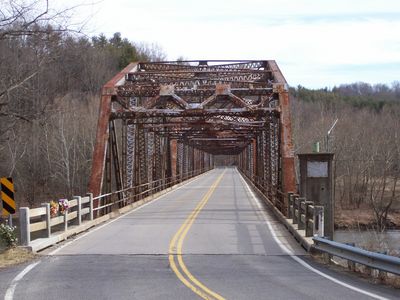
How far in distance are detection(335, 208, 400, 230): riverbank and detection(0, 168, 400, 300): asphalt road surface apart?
30.2m

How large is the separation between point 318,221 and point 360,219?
125ft

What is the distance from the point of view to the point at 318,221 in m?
14.6

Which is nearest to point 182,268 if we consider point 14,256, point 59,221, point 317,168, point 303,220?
point 14,256

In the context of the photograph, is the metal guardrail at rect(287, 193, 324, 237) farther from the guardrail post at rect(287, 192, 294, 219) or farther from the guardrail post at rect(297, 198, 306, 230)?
the guardrail post at rect(287, 192, 294, 219)

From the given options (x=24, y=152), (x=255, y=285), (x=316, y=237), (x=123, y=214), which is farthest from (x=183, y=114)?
(x=24, y=152)

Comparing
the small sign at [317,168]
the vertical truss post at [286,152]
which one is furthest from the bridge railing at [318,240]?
the vertical truss post at [286,152]

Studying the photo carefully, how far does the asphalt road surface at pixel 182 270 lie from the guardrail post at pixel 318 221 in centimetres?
67

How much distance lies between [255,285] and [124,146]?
2265cm

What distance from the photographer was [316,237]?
12930 millimetres

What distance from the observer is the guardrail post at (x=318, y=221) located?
47.1 feet

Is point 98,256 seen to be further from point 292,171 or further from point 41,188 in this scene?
point 41,188

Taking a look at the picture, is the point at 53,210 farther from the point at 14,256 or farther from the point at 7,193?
the point at 14,256

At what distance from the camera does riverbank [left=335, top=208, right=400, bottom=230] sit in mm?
47328

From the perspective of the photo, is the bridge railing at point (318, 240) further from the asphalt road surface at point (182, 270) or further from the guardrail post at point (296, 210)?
the asphalt road surface at point (182, 270)
